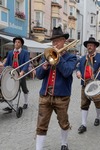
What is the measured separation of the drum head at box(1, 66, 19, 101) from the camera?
601 cm

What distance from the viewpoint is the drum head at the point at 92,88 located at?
16.9 ft

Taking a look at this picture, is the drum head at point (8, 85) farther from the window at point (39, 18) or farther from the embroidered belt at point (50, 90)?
the window at point (39, 18)

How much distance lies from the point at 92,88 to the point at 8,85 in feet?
5.64

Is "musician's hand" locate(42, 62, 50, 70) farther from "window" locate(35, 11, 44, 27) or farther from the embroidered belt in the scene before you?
"window" locate(35, 11, 44, 27)

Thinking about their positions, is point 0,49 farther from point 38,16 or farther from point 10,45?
point 38,16

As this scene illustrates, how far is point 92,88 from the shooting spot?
5.32m

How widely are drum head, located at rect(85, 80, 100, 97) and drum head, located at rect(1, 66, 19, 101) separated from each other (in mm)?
1563

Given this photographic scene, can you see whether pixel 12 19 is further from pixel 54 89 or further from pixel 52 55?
pixel 52 55

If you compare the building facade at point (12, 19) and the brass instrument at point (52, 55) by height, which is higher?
the building facade at point (12, 19)

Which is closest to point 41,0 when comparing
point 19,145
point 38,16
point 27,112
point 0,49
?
point 38,16

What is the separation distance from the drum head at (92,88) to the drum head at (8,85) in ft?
5.13

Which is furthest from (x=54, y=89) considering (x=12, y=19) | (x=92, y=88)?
(x=12, y=19)

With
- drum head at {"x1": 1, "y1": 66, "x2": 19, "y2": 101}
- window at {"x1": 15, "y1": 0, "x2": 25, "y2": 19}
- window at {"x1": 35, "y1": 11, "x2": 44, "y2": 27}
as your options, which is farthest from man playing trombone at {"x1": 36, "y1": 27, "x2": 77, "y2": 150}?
window at {"x1": 35, "y1": 11, "x2": 44, "y2": 27}

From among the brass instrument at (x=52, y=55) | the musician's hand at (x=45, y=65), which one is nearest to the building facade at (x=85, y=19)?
the musician's hand at (x=45, y=65)
